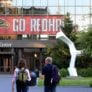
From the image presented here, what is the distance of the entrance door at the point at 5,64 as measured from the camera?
68.8 meters

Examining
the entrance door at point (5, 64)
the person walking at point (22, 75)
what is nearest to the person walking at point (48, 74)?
the person walking at point (22, 75)

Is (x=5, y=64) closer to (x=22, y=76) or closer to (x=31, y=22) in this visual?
(x=31, y=22)

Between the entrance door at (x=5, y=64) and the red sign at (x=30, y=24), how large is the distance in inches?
150

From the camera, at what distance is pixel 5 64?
226 feet

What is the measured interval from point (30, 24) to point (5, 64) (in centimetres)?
684

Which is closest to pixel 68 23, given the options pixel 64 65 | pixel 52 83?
pixel 64 65

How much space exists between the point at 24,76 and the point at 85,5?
176ft

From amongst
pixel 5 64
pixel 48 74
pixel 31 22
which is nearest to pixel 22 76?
pixel 48 74

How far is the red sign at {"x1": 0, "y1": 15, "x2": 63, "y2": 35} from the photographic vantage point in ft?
224

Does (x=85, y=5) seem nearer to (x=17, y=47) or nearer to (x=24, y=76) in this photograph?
(x=17, y=47)

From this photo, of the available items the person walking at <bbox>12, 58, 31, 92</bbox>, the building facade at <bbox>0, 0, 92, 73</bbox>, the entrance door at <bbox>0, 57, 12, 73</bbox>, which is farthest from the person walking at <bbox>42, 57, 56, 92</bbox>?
the entrance door at <bbox>0, 57, 12, 73</bbox>

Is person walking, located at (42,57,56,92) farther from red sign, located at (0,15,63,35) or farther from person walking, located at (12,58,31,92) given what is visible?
red sign, located at (0,15,63,35)

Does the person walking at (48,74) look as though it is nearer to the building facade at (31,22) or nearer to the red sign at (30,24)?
the building facade at (31,22)

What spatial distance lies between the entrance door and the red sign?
3814 millimetres
